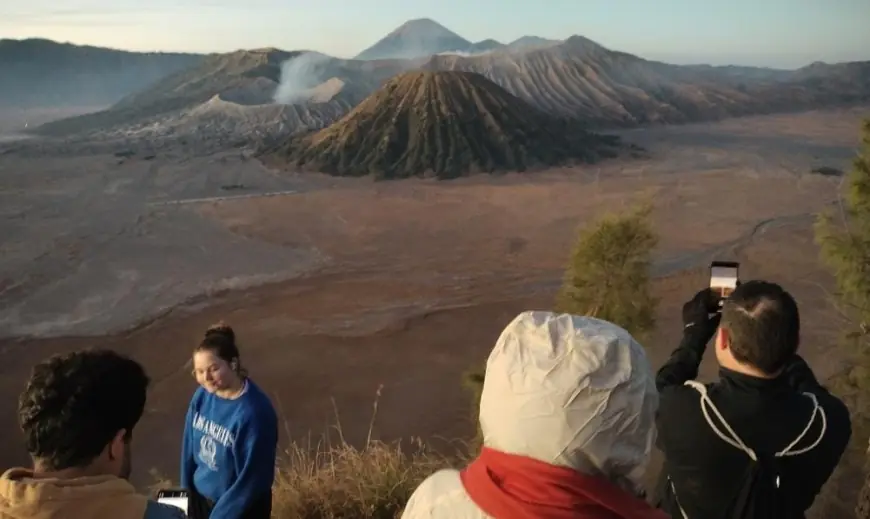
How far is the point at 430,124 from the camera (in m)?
16.4

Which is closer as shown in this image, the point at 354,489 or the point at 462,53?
the point at 354,489

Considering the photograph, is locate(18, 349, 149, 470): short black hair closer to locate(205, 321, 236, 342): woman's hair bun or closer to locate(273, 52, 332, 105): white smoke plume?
locate(205, 321, 236, 342): woman's hair bun

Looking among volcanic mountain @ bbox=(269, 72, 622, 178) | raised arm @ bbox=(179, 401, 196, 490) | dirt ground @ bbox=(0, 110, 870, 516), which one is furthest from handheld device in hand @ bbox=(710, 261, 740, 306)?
volcanic mountain @ bbox=(269, 72, 622, 178)

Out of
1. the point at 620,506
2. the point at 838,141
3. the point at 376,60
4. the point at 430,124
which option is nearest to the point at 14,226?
the point at 430,124

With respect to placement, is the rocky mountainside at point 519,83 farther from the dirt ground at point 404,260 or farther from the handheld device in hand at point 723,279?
the handheld device in hand at point 723,279

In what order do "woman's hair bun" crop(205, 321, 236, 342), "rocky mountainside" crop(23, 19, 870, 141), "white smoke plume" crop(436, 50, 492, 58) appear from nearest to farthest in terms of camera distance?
"woman's hair bun" crop(205, 321, 236, 342), "rocky mountainside" crop(23, 19, 870, 141), "white smoke plume" crop(436, 50, 492, 58)

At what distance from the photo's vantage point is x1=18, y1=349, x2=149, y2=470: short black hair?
1.34m

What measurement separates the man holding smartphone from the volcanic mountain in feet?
44.7

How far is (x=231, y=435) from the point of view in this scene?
2438 mm

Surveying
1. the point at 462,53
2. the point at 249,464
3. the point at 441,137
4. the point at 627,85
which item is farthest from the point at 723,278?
the point at 627,85

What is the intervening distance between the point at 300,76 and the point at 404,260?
465 inches

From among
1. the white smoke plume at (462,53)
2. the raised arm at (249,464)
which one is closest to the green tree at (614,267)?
the raised arm at (249,464)

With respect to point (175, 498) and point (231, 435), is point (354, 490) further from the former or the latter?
point (175, 498)

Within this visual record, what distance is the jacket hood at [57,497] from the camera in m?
1.30
